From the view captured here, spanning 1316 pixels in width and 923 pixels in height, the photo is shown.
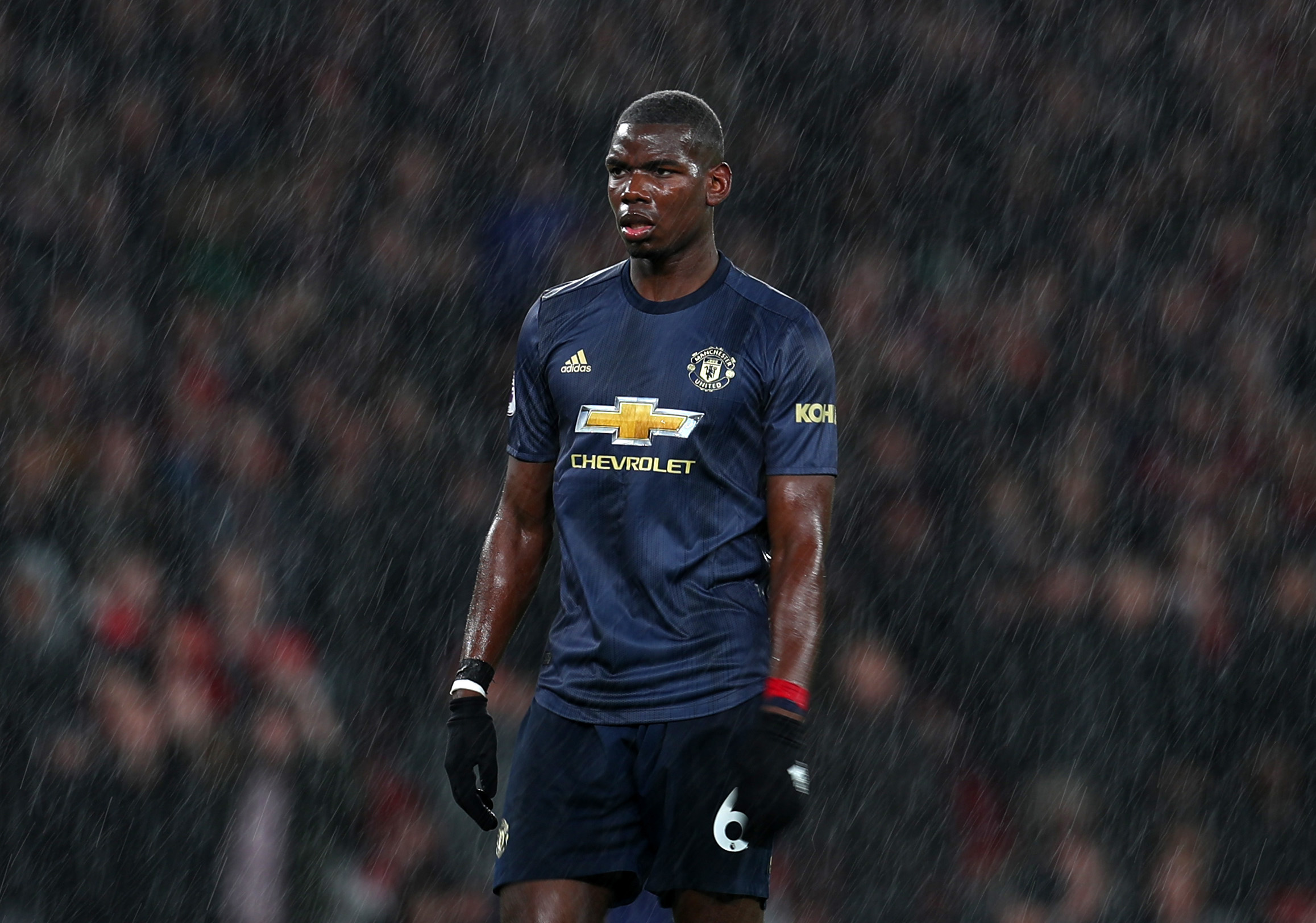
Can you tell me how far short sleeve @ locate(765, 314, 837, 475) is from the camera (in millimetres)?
3420

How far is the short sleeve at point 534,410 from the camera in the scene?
11.9 feet

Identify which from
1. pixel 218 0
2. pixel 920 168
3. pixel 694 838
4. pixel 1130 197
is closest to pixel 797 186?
pixel 920 168

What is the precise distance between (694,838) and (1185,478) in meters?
4.26

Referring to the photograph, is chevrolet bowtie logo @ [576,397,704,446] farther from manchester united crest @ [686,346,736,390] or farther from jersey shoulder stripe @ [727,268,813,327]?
jersey shoulder stripe @ [727,268,813,327]

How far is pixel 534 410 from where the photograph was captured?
3.63 meters

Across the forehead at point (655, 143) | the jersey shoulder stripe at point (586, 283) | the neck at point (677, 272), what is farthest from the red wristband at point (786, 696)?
the forehead at point (655, 143)

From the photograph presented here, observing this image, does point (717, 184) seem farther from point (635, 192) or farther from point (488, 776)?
point (488, 776)

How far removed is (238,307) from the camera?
6.92 m

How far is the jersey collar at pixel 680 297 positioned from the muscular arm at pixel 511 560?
37 cm

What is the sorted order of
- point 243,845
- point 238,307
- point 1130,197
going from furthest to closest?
point 1130,197 < point 238,307 < point 243,845

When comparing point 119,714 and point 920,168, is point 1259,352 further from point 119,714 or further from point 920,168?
point 119,714

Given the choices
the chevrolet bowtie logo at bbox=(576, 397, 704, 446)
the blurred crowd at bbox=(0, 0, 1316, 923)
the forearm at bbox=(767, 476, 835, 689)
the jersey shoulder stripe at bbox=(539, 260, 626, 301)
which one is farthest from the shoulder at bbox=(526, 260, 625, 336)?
the blurred crowd at bbox=(0, 0, 1316, 923)

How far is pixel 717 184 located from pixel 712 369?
39cm

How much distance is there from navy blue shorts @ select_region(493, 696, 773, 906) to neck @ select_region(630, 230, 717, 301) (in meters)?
0.80
